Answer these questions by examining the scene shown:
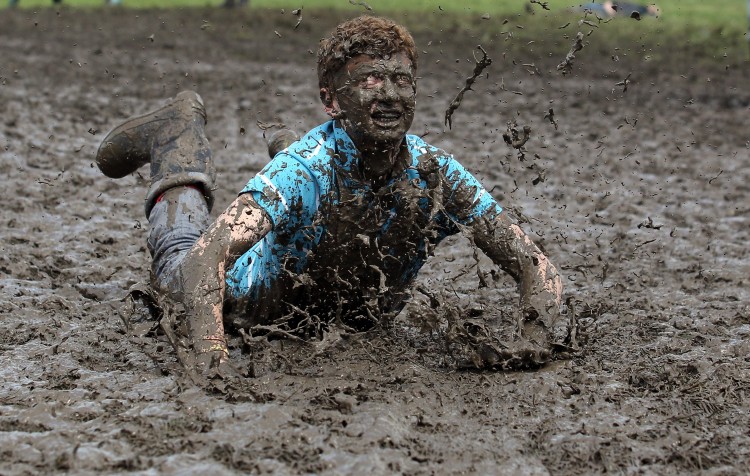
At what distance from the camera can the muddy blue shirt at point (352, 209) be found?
180 inches

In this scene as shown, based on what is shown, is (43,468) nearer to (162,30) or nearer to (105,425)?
(105,425)

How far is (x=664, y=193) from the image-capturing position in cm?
848

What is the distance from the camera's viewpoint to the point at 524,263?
4.76 m

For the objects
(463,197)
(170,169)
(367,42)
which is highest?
(367,42)

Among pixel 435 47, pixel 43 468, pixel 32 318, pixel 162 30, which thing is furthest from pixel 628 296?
pixel 162 30

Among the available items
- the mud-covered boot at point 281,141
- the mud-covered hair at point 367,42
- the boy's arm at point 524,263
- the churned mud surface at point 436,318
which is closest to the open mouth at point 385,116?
the mud-covered hair at point 367,42

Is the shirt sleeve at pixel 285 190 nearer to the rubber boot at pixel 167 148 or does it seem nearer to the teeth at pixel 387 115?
the teeth at pixel 387 115

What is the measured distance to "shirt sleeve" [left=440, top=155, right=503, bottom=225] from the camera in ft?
15.5

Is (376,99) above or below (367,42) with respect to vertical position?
below

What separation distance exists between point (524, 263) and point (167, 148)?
83.8 inches

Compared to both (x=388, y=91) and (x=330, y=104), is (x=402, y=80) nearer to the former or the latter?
(x=388, y=91)

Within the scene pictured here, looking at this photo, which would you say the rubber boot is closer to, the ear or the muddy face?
the ear

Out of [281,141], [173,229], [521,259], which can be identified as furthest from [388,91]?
[281,141]

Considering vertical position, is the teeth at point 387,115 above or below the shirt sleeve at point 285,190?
above
